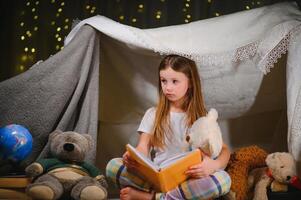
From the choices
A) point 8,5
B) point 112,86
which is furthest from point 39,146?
point 8,5

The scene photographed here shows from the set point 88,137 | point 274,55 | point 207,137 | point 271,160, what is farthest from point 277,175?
point 88,137

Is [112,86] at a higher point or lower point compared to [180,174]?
higher

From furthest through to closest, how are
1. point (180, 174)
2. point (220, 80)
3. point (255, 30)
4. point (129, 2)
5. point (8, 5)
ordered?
point (8, 5) < point (129, 2) < point (220, 80) < point (255, 30) < point (180, 174)

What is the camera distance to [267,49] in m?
1.41

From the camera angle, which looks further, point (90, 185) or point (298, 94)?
point (298, 94)

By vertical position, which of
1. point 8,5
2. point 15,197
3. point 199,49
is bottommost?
point 15,197

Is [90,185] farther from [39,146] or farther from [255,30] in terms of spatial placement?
[255,30]

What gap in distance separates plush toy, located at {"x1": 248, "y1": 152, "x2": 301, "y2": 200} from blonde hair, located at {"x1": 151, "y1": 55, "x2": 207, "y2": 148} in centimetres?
29

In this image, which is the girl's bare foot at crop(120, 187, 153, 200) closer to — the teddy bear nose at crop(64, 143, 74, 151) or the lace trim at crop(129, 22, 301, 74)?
the teddy bear nose at crop(64, 143, 74, 151)

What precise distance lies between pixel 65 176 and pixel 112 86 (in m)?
0.58

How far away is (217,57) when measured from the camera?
4.79 feet

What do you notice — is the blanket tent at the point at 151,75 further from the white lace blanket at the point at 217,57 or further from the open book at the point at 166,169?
the open book at the point at 166,169

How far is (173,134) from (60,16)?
1.14 m

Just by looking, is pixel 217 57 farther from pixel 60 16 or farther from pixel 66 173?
pixel 60 16
